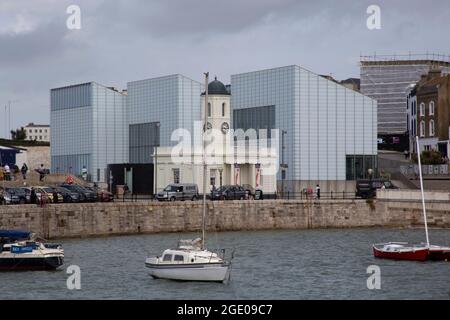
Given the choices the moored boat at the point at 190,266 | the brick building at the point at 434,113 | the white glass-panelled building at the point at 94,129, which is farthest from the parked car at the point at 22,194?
the brick building at the point at 434,113

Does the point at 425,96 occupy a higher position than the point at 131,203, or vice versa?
the point at 425,96

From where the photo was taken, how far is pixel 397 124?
152625 millimetres

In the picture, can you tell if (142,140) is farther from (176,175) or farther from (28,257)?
(28,257)

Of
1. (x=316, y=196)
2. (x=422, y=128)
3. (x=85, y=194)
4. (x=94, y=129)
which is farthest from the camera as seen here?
(x=422, y=128)

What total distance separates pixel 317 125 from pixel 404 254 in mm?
48066

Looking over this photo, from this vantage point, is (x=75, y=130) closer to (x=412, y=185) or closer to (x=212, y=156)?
(x=212, y=156)

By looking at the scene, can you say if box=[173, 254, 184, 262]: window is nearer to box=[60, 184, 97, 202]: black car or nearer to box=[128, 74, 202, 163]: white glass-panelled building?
box=[60, 184, 97, 202]: black car

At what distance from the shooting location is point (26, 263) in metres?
60.0

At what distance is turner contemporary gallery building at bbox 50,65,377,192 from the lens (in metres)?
114

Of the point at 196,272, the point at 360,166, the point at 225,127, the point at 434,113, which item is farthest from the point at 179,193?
the point at 434,113

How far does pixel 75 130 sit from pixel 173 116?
1457 centimetres

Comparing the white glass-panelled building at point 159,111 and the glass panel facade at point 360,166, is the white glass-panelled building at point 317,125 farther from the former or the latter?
the white glass-panelled building at point 159,111
